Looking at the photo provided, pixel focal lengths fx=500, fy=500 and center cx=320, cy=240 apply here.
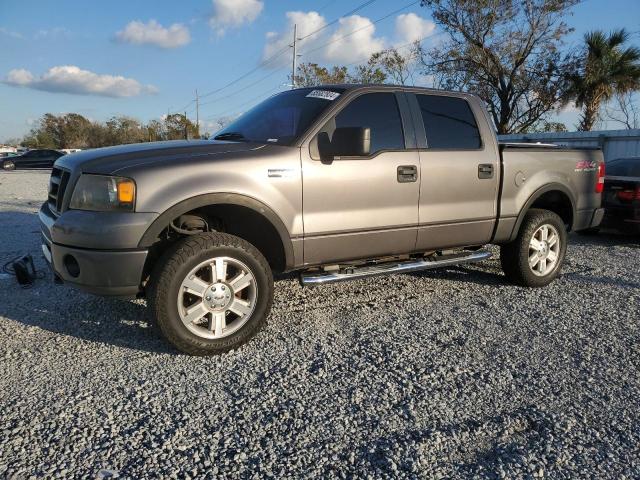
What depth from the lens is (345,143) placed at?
3633 mm

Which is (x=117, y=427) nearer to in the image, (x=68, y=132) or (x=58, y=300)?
(x=58, y=300)

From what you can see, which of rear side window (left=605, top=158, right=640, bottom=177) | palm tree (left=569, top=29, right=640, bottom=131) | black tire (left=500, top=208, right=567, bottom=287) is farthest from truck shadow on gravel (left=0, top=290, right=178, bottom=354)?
palm tree (left=569, top=29, right=640, bottom=131)

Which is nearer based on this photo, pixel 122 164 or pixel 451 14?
pixel 122 164

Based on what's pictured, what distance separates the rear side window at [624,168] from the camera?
8141 mm

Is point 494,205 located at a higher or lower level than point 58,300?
higher

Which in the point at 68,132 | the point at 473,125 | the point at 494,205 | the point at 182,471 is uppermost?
the point at 68,132

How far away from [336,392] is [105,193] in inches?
74.8

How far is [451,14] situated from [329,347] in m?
24.0

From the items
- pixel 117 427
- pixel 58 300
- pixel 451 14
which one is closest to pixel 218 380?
pixel 117 427

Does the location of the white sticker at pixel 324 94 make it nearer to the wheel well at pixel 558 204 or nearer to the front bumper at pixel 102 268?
the front bumper at pixel 102 268

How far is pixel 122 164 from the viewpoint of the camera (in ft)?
10.7

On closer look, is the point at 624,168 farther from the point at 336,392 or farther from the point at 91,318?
the point at 91,318

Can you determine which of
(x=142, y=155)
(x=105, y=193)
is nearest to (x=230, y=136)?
(x=142, y=155)

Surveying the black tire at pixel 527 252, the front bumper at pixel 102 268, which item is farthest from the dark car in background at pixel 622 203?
the front bumper at pixel 102 268
